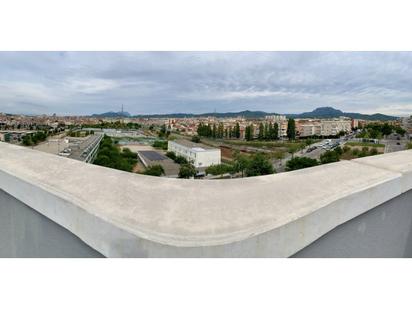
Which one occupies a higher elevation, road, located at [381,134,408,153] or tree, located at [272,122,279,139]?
tree, located at [272,122,279,139]

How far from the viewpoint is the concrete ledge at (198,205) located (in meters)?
0.37

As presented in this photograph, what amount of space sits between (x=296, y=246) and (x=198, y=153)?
12240mm

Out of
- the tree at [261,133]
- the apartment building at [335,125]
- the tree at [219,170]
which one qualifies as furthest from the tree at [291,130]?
Result: the tree at [219,170]

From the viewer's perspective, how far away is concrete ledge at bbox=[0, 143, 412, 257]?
0.37 m

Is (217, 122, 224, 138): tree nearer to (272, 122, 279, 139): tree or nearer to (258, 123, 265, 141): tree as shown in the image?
(258, 123, 265, 141): tree

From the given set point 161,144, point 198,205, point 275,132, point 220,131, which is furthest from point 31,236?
point 275,132

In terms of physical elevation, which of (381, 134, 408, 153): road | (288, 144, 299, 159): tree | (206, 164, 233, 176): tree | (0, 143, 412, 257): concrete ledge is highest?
(381, 134, 408, 153): road

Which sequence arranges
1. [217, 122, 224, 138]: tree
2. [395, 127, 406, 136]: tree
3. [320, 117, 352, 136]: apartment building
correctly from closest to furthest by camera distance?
[395, 127, 406, 136]: tree
[217, 122, 224, 138]: tree
[320, 117, 352, 136]: apartment building

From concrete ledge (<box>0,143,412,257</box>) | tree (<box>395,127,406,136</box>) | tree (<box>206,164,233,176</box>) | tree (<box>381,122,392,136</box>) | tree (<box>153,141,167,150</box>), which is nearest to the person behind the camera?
concrete ledge (<box>0,143,412,257</box>)

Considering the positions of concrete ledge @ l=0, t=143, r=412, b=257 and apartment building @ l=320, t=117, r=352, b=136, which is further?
apartment building @ l=320, t=117, r=352, b=136

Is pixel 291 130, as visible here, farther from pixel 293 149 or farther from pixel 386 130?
pixel 386 130

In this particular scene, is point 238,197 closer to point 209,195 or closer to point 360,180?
point 209,195

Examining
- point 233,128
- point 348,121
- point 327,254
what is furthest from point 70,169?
point 348,121

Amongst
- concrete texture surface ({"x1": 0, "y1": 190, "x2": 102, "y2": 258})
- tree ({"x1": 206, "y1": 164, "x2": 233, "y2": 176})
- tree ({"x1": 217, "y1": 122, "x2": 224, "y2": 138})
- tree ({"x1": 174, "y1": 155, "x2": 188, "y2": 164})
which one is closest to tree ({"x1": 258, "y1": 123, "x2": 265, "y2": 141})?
tree ({"x1": 217, "y1": 122, "x2": 224, "y2": 138})
